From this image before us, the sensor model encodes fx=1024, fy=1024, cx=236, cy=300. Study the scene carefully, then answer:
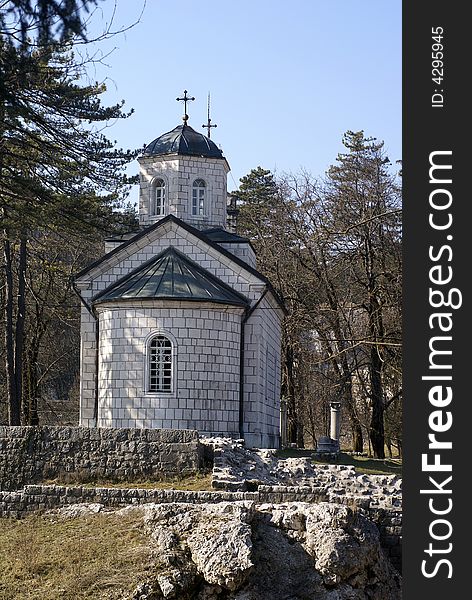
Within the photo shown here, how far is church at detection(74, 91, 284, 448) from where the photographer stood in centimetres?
2255

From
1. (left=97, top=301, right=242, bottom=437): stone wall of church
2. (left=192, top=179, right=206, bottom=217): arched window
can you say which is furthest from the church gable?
(left=192, top=179, right=206, bottom=217): arched window

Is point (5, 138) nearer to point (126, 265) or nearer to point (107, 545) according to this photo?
point (126, 265)

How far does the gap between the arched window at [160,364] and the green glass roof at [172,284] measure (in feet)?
3.39

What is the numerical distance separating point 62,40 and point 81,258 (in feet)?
102

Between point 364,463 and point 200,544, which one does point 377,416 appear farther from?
point 200,544

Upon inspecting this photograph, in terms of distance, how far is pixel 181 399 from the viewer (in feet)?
73.6

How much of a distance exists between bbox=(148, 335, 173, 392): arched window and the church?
0.02 meters

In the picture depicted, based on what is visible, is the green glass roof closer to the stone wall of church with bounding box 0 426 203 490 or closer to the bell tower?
the bell tower

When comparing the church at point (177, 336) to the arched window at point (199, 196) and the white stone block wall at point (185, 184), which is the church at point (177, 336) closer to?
the white stone block wall at point (185, 184)

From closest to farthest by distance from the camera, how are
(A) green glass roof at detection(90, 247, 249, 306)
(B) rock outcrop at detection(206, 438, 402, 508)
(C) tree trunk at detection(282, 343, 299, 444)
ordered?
(B) rock outcrop at detection(206, 438, 402, 508) < (A) green glass roof at detection(90, 247, 249, 306) < (C) tree trunk at detection(282, 343, 299, 444)

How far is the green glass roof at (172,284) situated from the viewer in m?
22.7

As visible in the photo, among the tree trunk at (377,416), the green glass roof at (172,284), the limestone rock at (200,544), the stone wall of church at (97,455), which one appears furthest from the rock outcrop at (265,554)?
the tree trunk at (377,416)

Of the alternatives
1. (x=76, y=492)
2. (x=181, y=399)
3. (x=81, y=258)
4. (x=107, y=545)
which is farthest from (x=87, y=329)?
(x=81, y=258)

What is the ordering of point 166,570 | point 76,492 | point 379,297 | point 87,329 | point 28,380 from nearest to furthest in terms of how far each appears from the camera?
1. point 166,570
2. point 76,492
3. point 87,329
4. point 379,297
5. point 28,380
